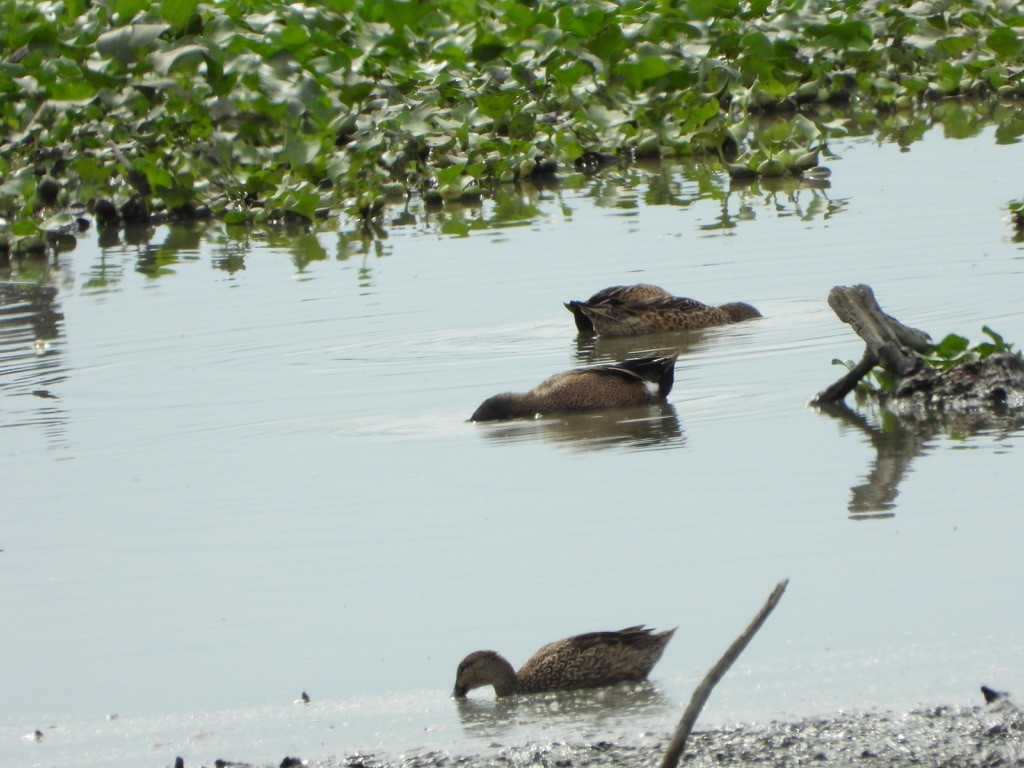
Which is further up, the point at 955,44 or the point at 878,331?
the point at 955,44

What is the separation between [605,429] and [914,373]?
57.5 inches

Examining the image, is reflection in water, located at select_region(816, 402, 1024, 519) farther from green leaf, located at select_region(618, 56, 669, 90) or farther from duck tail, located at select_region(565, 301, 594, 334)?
green leaf, located at select_region(618, 56, 669, 90)

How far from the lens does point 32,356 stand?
1175 cm

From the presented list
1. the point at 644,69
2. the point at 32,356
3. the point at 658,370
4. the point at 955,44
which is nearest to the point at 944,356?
the point at 658,370

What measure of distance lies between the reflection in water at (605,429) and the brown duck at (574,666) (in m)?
3.10

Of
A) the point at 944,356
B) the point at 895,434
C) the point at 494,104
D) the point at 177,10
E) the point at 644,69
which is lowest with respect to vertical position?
the point at 895,434

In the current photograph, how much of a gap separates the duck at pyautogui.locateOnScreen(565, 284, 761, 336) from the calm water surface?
12 centimetres

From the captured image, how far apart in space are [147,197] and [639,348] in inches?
332

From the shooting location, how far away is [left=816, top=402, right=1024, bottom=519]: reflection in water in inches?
276

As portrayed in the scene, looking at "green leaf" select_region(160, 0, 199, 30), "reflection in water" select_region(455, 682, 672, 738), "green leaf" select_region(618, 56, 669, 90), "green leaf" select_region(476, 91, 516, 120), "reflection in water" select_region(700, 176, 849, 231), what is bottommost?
"reflection in water" select_region(455, 682, 672, 738)

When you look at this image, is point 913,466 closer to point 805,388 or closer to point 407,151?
point 805,388

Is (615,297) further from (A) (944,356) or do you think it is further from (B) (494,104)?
(B) (494,104)

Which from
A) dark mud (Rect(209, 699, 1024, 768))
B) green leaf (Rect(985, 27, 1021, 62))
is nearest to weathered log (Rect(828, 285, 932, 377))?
dark mud (Rect(209, 699, 1024, 768))

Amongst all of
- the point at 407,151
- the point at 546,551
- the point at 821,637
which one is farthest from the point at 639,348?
the point at 407,151
